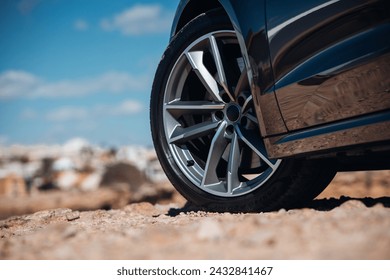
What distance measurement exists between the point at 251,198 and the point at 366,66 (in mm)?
1069

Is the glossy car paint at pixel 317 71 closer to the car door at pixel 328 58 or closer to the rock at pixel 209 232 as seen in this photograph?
the car door at pixel 328 58

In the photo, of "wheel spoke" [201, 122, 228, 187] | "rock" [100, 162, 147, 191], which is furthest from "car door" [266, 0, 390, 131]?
"rock" [100, 162, 147, 191]

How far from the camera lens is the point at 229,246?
6.44 feet

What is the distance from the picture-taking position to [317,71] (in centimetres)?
272

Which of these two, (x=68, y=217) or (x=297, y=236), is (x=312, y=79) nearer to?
(x=297, y=236)

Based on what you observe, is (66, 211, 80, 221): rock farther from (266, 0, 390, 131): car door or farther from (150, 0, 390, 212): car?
(266, 0, 390, 131): car door

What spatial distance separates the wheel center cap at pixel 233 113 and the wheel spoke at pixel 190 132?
0.32ft

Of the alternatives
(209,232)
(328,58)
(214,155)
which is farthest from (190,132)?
(209,232)

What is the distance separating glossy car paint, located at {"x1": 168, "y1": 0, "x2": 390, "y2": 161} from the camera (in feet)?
8.20

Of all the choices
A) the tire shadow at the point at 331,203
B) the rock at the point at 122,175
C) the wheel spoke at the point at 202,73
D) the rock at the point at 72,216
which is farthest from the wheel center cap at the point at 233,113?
the rock at the point at 122,175

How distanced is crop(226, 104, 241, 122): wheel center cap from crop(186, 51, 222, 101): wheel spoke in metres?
0.10

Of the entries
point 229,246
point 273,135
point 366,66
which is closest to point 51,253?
point 229,246

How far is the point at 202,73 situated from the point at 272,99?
725mm

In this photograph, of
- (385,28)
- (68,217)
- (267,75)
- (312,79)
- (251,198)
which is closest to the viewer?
(385,28)
